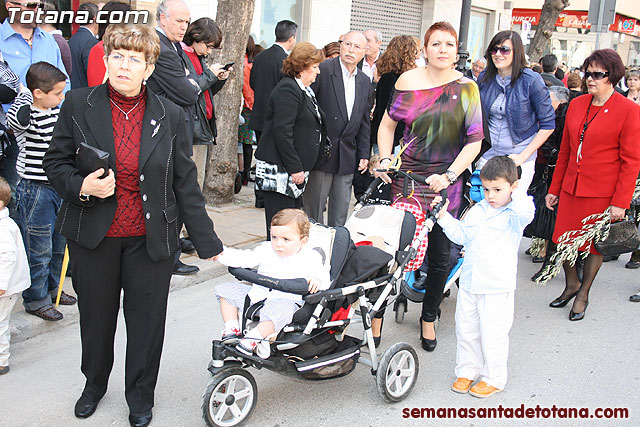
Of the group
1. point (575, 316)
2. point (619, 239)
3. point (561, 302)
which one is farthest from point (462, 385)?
point (619, 239)

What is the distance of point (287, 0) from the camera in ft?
41.3

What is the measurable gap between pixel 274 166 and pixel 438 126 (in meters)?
1.64

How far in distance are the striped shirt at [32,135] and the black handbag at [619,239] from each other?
4.35 metres

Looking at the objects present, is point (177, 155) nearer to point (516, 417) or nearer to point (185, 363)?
point (185, 363)

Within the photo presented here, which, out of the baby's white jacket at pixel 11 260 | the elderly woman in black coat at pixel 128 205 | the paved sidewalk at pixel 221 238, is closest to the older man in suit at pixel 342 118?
the paved sidewalk at pixel 221 238

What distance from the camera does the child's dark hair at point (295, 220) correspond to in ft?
11.6

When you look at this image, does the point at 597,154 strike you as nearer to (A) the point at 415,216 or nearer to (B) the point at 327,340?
(A) the point at 415,216

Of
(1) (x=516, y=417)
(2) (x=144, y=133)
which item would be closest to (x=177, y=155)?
(2) (x=144, y=133)

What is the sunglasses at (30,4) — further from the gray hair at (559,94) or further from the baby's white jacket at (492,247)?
the gray hair at (559,94)

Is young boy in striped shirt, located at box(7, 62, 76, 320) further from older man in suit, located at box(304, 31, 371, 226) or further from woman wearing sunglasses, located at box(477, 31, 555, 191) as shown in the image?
woman wearing sunglasses, located at box(477, 31, 555, 191)

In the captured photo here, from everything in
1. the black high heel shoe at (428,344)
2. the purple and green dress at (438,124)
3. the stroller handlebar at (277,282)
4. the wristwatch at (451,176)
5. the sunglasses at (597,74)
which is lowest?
the black high heel shoe at (428,344)

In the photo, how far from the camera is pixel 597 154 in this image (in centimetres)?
529

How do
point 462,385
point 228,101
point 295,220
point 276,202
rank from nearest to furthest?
point 295,220 → point 462,385 → point 276,202 → point 228,101

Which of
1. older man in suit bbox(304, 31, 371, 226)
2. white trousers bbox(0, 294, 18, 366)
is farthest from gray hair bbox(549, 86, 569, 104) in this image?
white trousers bbox(0, 294, 18, 366)
